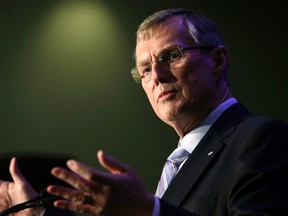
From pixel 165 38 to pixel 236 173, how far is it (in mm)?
683

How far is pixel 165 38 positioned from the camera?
1608 millimetres

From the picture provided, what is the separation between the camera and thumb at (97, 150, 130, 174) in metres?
0.82

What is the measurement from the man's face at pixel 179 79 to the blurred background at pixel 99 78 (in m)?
1.13

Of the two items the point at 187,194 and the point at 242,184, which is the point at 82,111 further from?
the point at 242,184

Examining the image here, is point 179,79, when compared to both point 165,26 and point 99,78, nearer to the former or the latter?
point 165,26

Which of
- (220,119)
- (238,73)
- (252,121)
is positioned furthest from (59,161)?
(252,121)

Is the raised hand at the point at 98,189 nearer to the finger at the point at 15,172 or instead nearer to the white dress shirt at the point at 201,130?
the finger at the point at 15,172

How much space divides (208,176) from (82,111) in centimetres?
165

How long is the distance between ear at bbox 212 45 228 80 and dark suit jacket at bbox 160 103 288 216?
29 cm

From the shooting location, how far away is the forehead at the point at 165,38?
1.60 meters

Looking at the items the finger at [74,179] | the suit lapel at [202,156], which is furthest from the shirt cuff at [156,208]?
the suit lapel at [202,156]

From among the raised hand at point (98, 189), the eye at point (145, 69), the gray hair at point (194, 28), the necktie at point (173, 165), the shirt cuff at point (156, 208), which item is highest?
the gray hair at point (194, 28)

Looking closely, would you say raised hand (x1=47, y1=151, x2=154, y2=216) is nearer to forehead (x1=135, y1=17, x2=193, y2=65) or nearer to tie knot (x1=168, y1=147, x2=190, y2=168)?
tie knot (x1=168, y1=147, x2=190, y2=168)

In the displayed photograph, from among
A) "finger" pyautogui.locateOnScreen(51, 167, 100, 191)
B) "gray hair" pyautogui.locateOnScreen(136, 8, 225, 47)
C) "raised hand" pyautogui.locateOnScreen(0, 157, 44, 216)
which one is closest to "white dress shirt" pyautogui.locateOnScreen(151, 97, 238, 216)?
"gray hair" pyautogui.locateOnScreen(136, 8, 225, 47)
